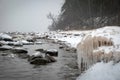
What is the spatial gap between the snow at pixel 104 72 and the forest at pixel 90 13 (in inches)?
1195

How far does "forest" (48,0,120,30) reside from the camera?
4491 centimetres

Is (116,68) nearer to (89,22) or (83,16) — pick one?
(89,22)

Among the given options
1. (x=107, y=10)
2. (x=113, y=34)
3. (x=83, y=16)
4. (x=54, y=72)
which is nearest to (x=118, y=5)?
(x=107, y=10)

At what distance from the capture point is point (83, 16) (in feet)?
202

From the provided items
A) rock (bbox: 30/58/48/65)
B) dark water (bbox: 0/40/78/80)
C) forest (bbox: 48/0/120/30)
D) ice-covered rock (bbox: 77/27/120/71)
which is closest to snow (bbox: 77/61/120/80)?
ice-covered rock (bbox: 77/27/120/71)

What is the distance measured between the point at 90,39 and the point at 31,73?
14.1 feet

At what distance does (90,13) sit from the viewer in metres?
57.0

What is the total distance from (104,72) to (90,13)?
167 feet

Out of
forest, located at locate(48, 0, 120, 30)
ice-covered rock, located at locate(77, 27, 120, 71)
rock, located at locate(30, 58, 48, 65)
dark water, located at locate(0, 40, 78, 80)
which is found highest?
forest, located at locate(48, 0, 120, 30)

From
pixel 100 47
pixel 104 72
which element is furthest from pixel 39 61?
pixel 104 72

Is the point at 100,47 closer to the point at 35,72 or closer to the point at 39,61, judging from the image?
the point at 35,72

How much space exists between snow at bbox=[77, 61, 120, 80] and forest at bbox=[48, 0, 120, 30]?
99.6 feet

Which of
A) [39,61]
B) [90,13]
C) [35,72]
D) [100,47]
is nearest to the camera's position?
[100,47]

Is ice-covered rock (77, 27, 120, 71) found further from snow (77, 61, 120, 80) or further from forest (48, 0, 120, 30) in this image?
forest (48, 0, 120, 30)
